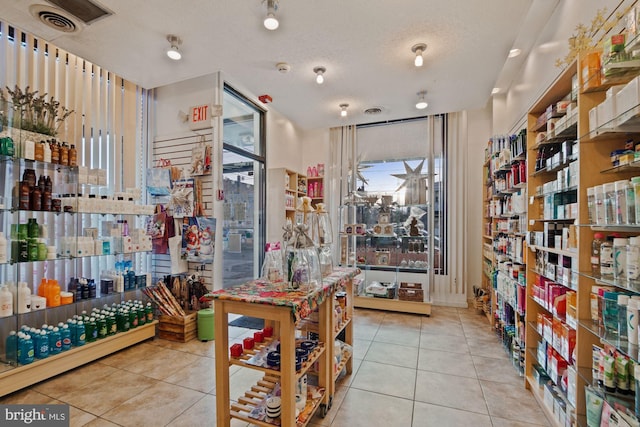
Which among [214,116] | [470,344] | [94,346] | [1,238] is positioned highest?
Result: [214,116]

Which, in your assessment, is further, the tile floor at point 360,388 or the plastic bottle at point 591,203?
the tile floor at point 360,388

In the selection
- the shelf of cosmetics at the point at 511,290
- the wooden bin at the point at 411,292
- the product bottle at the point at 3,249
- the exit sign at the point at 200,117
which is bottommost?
the wooden bin at the point at 411,292

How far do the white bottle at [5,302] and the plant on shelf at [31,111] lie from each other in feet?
4.66

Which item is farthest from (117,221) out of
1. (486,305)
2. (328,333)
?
(486,305)

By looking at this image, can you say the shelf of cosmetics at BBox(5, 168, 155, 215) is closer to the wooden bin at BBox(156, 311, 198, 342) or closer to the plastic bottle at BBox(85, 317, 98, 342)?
the plastic bottle at BBox(85, 317, 98, 342)

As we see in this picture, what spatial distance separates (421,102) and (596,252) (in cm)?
348

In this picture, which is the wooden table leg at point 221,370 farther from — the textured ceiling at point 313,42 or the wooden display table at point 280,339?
the textured ceiling at point 313,42

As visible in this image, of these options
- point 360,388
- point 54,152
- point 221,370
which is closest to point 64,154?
point 54,152

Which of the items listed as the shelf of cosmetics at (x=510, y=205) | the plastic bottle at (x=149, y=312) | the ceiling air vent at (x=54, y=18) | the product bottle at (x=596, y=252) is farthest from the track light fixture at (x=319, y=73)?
the plastic bottle at (x=149, y=312)

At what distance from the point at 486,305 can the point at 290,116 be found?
4493mm

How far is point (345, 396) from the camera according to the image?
240 centimetres

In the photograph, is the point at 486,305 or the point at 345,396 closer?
the point at 345,396

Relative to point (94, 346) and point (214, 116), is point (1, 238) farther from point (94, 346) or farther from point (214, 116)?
point (214, 116)

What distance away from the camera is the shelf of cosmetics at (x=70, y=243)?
2518mm
